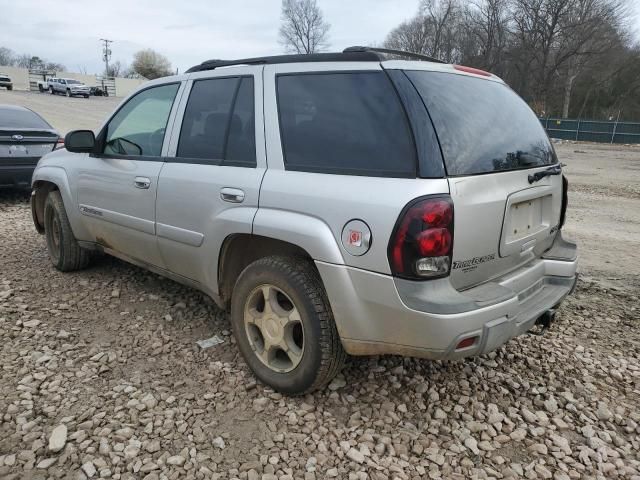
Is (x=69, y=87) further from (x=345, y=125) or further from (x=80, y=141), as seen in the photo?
(x=345, y=125)

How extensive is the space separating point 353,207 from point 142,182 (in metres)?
1.84

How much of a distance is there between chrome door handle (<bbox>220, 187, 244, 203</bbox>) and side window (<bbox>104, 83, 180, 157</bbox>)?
2.85 feet

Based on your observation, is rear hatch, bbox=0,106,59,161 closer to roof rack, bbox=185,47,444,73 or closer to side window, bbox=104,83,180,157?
side window, bbox=104,83,180,157

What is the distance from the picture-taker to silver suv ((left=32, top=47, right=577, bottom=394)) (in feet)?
7.29

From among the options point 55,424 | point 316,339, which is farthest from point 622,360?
point 55,424

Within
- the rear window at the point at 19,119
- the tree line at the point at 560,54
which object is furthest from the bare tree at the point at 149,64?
the rear window at the point at 19,119

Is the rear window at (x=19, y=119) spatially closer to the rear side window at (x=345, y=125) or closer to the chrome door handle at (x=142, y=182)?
the chrome door handle at (x=142, y=182)

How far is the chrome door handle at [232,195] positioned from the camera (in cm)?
277

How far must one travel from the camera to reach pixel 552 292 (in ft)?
9.41

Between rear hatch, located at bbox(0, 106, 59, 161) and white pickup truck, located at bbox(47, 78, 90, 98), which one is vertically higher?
white pickup truck, located at bbox(47, 78, 90, 98)

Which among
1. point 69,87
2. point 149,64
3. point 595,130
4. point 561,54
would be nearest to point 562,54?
point 561,54

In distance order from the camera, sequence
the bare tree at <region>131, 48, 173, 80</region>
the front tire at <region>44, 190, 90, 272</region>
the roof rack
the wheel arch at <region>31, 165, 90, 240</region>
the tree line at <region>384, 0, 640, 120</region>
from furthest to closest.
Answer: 1. the bare tree at <region>131, 48, 173, 80</region>
2. the tree line at <region>384, 0, 640, 120</region>
3. the front tire at <region>44, 190, 90, 272</region>
4. the wheel arch at <region>31, 165, 90, 240</region>
5. the roof rack

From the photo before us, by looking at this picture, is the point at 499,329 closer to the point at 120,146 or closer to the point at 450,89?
the point at 450,89

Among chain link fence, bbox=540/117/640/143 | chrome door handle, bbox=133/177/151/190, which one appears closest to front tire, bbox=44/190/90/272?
chrome door handle, bbox=133/177/151/190
